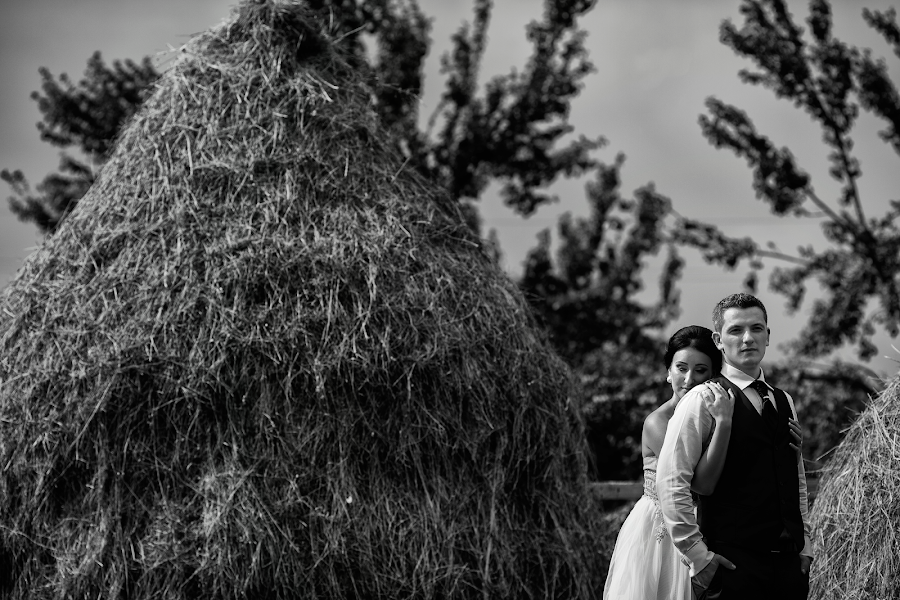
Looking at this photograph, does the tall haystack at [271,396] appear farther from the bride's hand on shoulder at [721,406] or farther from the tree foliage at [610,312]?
the tree foliage at [610,312]

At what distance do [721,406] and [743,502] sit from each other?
333 millimetres

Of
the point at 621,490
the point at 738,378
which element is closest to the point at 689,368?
the point at 738,378

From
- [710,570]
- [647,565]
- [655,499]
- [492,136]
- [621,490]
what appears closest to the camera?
[710,570]

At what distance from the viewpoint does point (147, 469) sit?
510 centimetres

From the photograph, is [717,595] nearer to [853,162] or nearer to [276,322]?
[276,322]

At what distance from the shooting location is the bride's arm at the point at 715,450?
351cm

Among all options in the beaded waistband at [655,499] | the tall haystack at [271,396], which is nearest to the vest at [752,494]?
the beaded waistband at [655,499]

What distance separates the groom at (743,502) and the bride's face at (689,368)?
33.4 inches

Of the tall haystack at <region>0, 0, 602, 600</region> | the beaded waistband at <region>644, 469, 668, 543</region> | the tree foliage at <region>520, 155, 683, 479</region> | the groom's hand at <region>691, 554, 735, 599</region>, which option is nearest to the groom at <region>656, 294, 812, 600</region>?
the groom's hand at <region>691, 554, 735, 599</region>

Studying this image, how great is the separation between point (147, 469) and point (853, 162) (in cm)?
1353

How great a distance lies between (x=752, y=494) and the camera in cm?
351

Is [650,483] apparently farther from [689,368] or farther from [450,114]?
[450,114]

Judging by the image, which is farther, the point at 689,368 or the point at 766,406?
the point at 689,368

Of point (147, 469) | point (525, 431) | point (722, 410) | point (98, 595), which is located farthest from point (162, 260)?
point (722, 410)
